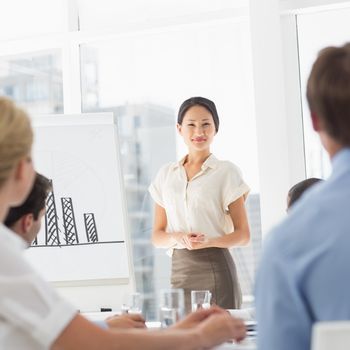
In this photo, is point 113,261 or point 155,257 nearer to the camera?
point 113,261

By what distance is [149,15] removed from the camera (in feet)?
18.4

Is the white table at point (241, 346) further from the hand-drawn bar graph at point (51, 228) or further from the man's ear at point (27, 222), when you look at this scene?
the hand-drawn bar graph at point (51, 228)

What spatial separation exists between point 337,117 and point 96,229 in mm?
3276

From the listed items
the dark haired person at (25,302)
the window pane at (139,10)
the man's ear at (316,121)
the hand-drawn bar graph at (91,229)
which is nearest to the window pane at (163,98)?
the window pane at (139,10)

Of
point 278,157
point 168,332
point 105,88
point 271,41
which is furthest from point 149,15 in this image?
point 168,332

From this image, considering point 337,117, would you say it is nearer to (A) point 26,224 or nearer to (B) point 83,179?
(A) point 26,224

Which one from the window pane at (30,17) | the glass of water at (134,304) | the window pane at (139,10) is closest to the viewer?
the glass of water at (134,304)

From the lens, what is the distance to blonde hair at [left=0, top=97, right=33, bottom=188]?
4.90ft

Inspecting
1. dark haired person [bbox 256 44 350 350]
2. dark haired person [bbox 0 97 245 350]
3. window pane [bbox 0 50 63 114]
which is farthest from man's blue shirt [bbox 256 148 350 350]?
window pane [bbox 0 50 63 114]

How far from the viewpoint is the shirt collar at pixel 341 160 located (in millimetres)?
1305

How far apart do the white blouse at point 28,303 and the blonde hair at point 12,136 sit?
6.4 inches

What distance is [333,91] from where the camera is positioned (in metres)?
1.29

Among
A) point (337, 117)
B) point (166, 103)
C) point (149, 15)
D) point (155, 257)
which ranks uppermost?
point (149, 15)

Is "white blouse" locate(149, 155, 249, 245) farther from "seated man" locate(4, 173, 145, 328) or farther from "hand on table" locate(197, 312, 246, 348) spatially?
"hand on table" locate(197, 312, 246, 348)
